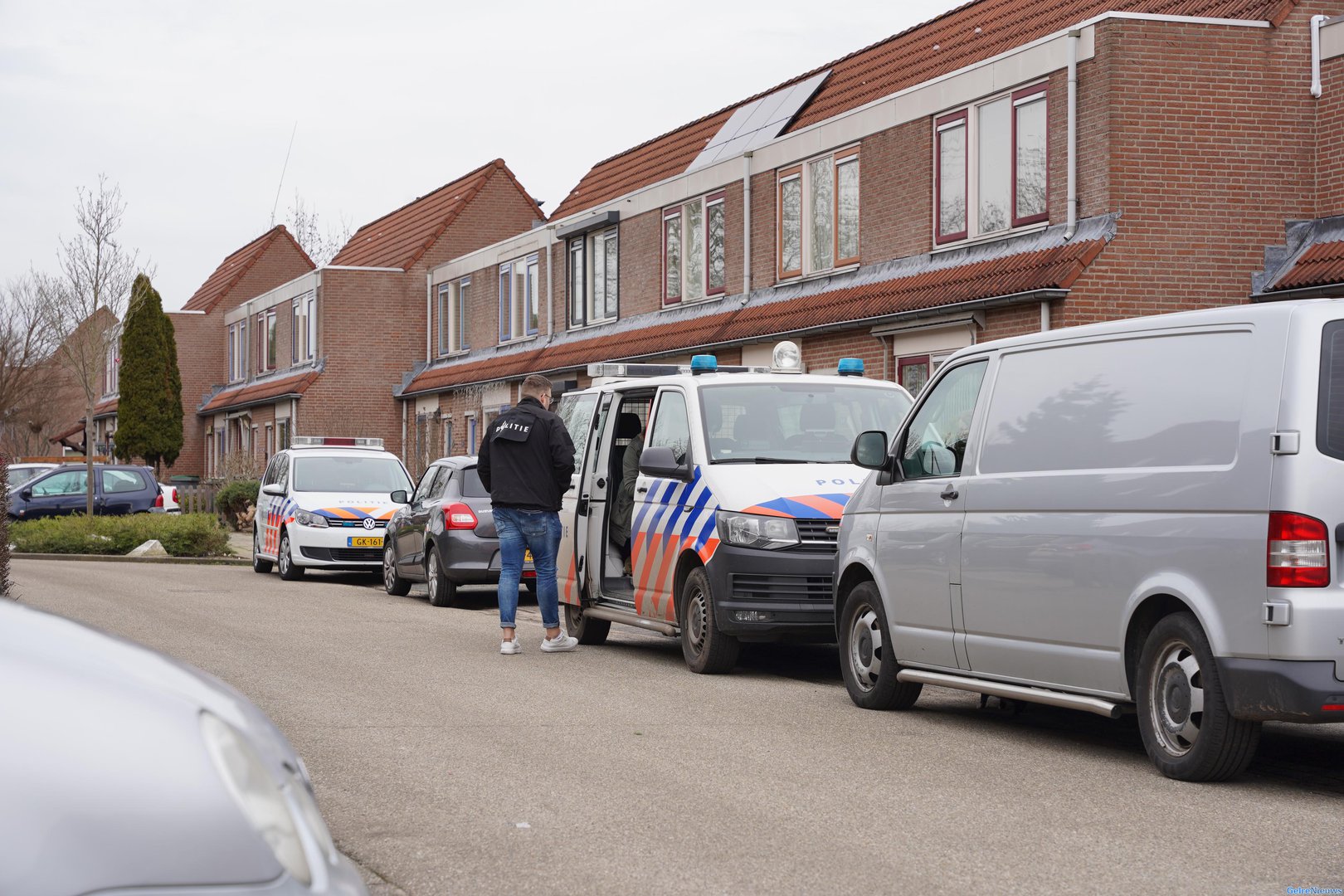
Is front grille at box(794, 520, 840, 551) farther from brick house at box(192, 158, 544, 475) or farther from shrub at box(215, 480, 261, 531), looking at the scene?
brick house at box(192, 158, 544, 475)

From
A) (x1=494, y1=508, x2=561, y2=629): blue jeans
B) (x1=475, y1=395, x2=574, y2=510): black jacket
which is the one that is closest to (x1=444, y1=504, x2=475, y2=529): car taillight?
(x1=494, y1=508, x2=561, y2=629): blue jeans

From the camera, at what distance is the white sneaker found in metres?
12.7

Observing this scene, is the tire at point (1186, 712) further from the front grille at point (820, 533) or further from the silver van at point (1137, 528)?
the front grille at point (820, 533)

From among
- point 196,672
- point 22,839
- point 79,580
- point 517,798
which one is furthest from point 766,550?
point 79,580

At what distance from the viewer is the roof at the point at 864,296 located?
18109 mm

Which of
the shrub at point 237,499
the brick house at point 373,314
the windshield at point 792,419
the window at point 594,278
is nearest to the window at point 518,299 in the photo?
the window at point 594,278

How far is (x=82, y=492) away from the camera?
33.2 m

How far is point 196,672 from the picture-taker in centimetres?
303

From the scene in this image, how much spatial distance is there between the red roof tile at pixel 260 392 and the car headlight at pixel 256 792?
139 ft

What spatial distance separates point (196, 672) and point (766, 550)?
7.80 metres

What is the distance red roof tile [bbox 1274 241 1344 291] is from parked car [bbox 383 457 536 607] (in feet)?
28.1

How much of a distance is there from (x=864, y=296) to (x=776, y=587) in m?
11.7

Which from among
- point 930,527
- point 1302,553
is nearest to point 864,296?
point 930,527

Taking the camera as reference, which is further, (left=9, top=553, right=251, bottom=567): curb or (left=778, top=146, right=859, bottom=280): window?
(left=9, top=553, right=251, bottom=567): curb
